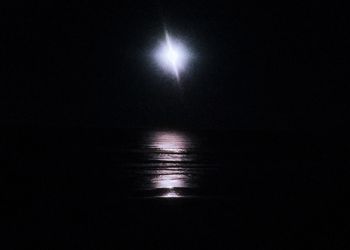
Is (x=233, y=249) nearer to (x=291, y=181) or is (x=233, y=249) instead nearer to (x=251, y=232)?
(x=251, y=232)

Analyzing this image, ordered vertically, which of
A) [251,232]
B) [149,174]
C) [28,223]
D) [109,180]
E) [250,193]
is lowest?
[251,232]

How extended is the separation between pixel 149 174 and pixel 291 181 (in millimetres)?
7520

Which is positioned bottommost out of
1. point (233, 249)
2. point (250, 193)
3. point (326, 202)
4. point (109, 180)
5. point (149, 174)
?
point (233, 249)

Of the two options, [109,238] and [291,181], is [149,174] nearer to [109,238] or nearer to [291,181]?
[291,181]

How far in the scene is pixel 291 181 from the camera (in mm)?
16188

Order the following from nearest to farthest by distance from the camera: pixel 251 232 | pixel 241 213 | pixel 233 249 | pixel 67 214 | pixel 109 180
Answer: pixel 233 249 → pixel 251 232 → pixel 67 214 → pixel 241 213 → pixel 109 180

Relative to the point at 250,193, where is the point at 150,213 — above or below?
below

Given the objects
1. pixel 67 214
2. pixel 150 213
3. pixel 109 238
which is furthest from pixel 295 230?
pixel 67 214

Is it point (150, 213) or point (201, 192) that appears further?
point (201, 192)

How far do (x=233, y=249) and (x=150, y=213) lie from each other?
310 centimetres

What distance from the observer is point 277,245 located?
275 inches

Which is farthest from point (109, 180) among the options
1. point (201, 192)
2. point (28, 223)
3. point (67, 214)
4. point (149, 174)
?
point (28, 223)

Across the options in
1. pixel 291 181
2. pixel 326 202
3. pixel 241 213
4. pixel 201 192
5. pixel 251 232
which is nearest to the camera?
pixel 251 232

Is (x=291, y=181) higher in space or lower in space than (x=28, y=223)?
higher
